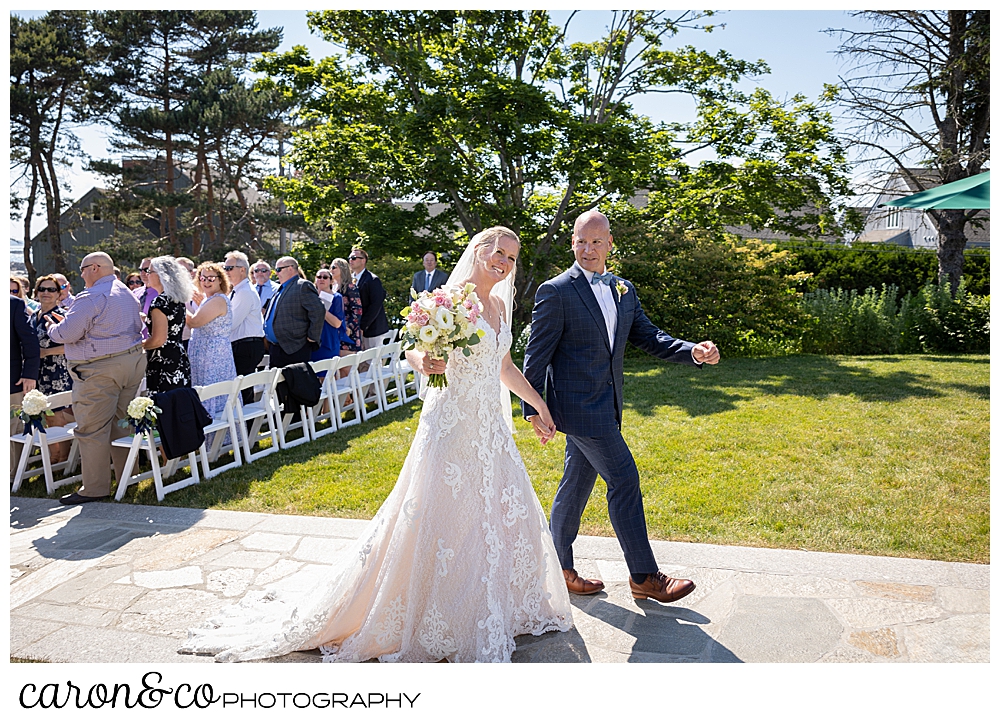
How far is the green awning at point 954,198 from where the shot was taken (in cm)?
394

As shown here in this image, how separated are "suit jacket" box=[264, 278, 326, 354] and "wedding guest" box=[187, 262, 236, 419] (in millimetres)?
618

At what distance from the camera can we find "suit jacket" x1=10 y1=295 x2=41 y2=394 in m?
6.48

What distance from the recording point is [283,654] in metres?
3.55

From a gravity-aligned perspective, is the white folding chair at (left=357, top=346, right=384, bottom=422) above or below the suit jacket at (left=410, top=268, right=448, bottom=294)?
below

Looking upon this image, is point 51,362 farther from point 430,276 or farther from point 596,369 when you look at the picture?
point 430,276

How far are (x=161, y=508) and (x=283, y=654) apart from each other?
287 cm

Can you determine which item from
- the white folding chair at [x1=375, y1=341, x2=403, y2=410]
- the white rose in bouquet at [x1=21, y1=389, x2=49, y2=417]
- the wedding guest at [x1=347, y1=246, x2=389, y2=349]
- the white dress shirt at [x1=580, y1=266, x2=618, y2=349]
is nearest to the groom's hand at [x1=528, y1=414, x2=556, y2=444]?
the white dress shirt at [x1=580, y1=266, x2=618, y2=349]

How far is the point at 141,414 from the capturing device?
5996mm

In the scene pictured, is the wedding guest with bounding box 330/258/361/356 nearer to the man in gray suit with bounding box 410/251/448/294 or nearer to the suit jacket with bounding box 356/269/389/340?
the suit jacket with bounding box 356/269/389/340

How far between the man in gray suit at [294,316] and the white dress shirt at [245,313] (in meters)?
0.18

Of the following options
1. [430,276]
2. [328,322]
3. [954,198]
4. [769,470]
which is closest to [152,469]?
[328,322]
